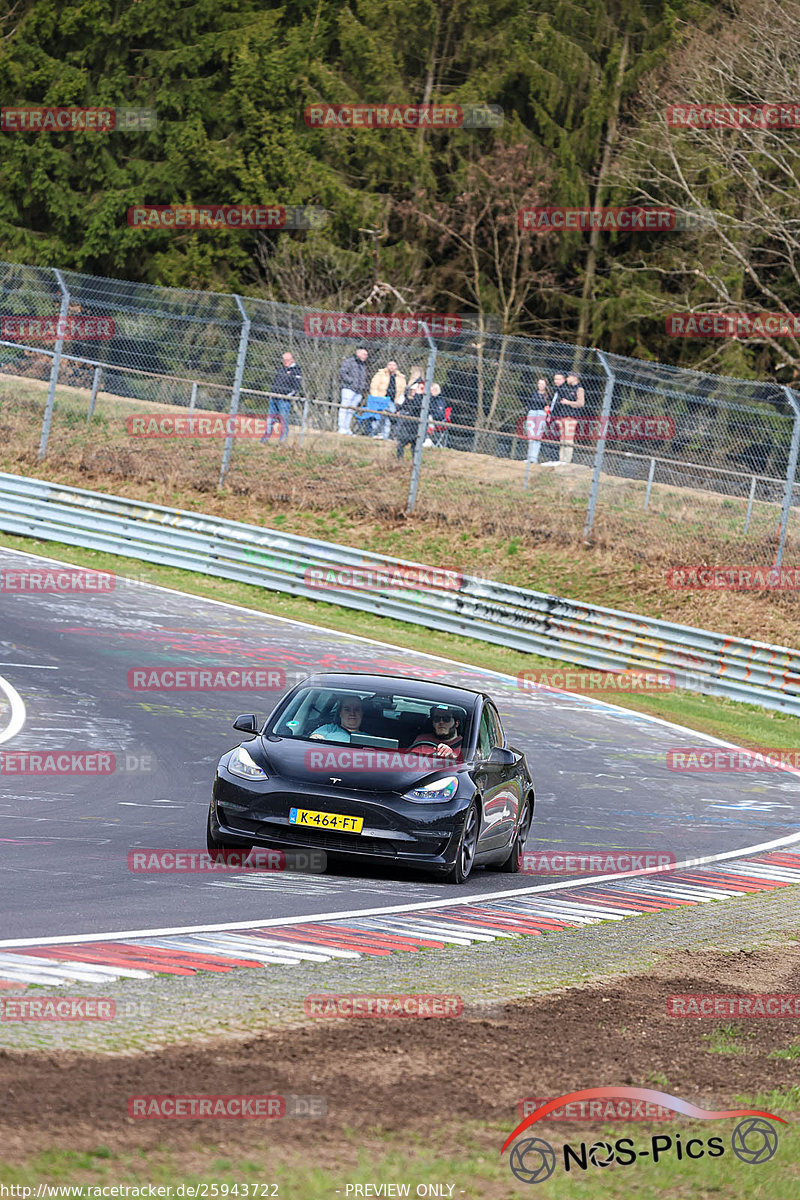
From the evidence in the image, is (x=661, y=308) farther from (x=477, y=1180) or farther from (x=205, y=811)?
(x=477, y=1180)

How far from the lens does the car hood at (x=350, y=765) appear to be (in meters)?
10.8

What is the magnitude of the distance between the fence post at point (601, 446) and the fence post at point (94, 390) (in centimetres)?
920

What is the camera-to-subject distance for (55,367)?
29062 millimetres

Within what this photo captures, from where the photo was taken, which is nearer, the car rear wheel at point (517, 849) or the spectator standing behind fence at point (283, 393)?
the car rear wheel at point (517, 849)

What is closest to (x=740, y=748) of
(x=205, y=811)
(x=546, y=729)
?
(x=546, y=729)

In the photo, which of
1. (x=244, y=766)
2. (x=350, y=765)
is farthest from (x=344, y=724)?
(x=244, y=766)

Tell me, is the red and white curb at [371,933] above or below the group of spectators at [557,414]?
below

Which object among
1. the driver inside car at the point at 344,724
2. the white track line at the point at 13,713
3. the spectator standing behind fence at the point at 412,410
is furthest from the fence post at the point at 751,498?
the driver inside car at the point at 344,724

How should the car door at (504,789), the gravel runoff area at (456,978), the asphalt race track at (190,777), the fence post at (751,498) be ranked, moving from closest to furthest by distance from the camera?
the gravel runoff area at (456,978)
the asphalt race track at (190,777)
the car door at (504,789)
the fence post at (751,498)

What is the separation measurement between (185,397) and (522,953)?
21.8 meters

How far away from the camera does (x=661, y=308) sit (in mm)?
46000

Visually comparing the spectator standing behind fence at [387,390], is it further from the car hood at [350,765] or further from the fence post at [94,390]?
the car hood at [350,765]

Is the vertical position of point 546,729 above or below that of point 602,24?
below

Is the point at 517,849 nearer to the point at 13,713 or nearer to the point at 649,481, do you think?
the point at 13,713
